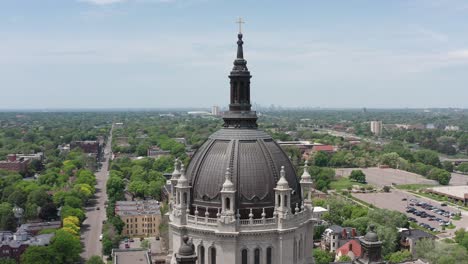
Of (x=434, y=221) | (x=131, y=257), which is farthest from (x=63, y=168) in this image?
(x=434, y=221)

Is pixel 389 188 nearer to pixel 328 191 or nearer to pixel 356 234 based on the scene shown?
pixel 328 191

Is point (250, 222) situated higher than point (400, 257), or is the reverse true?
point (250, 222)

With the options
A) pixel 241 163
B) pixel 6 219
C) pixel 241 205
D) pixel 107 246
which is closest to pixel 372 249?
Answer: pixel 241 205

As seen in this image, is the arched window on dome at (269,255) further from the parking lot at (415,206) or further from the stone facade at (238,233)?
the parking lot at (415,206)

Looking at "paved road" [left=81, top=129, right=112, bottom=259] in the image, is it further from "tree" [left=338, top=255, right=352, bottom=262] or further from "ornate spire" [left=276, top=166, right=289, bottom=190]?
"ornate spire" [left=276, top=166, right=289, bottom=190]

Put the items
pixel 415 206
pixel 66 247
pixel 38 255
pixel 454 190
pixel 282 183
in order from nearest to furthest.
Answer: pixel 282 183 < pixel 38 255 < pixel 66 247 < pixel 415 206 < pixel 454 190

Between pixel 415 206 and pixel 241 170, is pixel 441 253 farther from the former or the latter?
pixel 415 206

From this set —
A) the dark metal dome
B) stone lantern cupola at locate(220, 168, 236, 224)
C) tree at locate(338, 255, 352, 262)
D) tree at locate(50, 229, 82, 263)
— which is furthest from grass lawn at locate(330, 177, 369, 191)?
stone lantern cupola at locate(220, 168, 236, 224)
